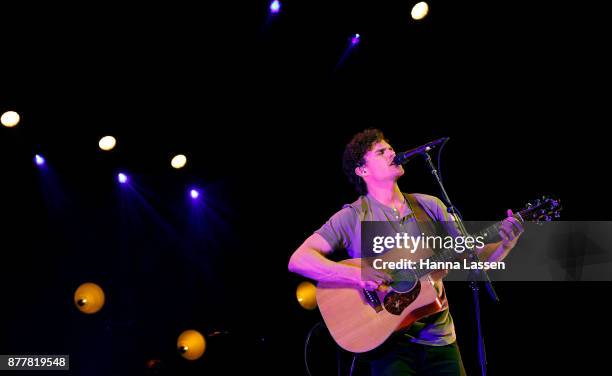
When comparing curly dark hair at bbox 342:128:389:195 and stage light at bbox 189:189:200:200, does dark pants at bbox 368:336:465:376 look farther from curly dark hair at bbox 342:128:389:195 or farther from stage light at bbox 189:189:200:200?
stage light at bbox 189:189:200:200

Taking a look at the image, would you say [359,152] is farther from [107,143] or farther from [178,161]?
[107,143]

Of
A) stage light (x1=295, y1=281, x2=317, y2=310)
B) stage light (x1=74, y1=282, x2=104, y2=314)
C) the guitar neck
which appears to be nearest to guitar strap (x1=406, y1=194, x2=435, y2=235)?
the guitar neck

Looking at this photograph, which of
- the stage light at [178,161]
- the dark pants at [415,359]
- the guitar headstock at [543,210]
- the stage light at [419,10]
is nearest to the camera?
the dark pants at [415,359]

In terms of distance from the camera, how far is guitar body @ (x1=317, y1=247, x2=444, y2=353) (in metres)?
2.94

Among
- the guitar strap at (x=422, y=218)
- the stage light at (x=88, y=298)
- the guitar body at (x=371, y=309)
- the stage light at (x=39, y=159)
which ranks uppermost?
the stage light at (x=39, y=159)

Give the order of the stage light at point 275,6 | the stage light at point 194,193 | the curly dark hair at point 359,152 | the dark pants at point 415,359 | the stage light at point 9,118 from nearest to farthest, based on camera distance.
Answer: the dark pants at point 415,359, the curly dark hair at point 359,152, the stage light at point 9,118, the stage light at point 275,6, the stage light at point 194,193

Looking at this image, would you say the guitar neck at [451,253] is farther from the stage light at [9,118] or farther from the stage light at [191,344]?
the stage light at [9,118]

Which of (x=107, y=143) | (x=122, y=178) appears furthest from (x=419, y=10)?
(x=122, y=178)

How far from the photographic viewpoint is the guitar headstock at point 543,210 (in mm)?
2920

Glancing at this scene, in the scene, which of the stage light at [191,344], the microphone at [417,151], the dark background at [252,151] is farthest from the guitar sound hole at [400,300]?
the stage light at [191,344]

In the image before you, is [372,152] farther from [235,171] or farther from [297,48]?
[235,171]

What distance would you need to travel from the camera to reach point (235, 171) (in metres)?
5.79

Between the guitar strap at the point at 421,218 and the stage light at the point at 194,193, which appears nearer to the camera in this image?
the guitar strap at the point at 421,218

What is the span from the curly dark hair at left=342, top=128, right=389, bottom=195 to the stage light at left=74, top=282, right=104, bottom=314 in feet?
9.27
